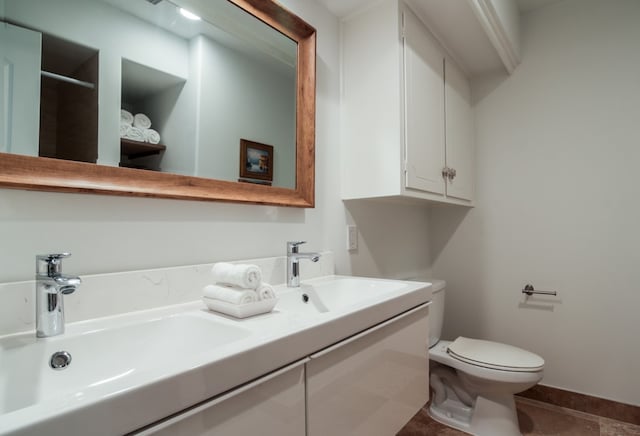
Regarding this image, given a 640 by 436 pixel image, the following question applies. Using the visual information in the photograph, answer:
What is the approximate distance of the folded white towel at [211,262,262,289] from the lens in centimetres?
81

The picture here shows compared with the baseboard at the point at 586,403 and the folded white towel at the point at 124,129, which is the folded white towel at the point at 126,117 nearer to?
the folded white towel at the point at 124,129

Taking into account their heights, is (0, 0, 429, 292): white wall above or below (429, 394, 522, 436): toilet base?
above

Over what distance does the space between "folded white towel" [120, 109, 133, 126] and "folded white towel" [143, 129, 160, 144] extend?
4cm

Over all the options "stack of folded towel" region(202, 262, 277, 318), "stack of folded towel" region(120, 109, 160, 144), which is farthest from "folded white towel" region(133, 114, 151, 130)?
"stack of folded towel" region(202, 262, 277, 318)

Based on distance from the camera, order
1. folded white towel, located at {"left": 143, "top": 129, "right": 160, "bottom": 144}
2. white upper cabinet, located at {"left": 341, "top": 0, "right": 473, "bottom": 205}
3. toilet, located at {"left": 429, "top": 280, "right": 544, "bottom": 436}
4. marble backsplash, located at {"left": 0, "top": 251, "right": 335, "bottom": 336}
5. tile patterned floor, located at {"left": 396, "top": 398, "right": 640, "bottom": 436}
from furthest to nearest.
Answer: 1. tile patterned floor, located at {"left": 396, "top": 398, "right": 640, "bottom": 436}
2. toilet, located at {"left": 429, "top": 280, "right": 544, "bottom": 436}
3. white upper cabinet, located at {"left": 341, "top": 0, "right": 473, "bottom": 205}
4. folded white towel, located at {"left": 143, "top": 129, "right": 160, "bottom": 144}
5. marble backsplash, located at {"left": 0, "top": 251, "right": 335, "bottom": 336}

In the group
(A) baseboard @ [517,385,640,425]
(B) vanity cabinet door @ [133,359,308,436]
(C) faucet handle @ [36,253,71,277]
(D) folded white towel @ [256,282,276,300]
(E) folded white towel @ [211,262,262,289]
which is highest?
(C) faucet handle @ [36,253,71,277]

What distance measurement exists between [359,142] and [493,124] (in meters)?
1.14

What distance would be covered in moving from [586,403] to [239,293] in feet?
6.66

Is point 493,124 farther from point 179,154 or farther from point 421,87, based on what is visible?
point 179,154

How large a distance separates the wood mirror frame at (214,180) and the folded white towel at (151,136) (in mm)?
88

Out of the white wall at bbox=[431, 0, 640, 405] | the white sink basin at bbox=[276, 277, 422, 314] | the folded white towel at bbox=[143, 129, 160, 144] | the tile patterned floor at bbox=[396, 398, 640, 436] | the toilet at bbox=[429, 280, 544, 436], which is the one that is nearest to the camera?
the folded white towel at bbox=[143, 129, 160, 144]

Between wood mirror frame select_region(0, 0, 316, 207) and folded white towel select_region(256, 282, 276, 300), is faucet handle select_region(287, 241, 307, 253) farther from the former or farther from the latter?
folded white towel select_region(256, 282, 276, 300)

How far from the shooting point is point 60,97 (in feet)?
2.44

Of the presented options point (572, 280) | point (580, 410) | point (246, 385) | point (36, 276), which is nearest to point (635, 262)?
point (572, 280)
